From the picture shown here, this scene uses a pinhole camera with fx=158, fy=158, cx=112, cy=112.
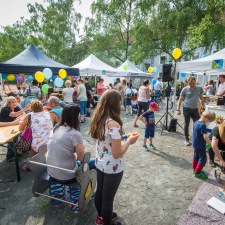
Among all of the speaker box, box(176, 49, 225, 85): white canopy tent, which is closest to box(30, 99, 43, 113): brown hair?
the speaker box

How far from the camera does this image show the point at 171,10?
45.2 ft

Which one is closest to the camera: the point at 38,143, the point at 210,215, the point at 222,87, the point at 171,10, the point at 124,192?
the point at 210,215

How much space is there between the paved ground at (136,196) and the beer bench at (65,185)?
0.63 feet

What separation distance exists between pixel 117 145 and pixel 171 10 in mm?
16203

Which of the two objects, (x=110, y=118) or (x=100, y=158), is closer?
(x=110, y=118)

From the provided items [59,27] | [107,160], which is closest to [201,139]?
[107,160]

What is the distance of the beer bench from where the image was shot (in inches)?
73.0

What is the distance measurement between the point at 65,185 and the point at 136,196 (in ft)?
3.83

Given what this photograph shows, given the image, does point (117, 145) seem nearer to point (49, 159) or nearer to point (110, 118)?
point (110, 118)

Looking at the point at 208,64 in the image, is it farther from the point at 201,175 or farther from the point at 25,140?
the point at 25,140

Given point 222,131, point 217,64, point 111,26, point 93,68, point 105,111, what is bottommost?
point 222,131

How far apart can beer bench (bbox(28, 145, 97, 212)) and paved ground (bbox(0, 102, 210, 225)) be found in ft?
0.63

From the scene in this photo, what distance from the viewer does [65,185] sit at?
6.42 feet

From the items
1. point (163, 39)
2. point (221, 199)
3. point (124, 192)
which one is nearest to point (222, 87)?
point (221, 199)
